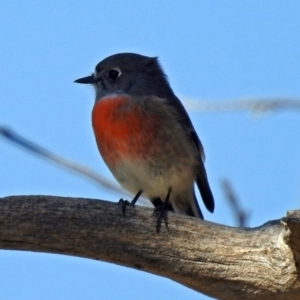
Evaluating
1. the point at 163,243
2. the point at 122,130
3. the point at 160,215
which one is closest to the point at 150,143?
the point at 122,130

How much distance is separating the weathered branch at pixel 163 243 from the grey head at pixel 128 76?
2065 mm

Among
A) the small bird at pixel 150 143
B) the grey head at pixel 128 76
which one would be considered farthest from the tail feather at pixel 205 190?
the grey head at pixel 128 76

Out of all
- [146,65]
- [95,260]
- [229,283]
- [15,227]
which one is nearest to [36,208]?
[15,227]

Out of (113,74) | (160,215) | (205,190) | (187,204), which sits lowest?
(160,215)

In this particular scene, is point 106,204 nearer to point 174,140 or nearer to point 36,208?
point 36,208

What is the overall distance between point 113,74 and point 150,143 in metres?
1.19

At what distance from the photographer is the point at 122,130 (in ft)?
22.0

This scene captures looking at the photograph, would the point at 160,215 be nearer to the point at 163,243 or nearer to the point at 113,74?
the point at 163,243

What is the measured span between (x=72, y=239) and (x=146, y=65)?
112 inches

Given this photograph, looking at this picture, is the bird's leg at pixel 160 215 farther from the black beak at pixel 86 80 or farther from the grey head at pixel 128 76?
the black beak at pixel 86 80

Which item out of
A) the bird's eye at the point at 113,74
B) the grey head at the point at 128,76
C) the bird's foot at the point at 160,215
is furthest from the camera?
the bird's eye at the point at 113,74

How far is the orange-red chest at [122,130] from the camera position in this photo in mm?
6625

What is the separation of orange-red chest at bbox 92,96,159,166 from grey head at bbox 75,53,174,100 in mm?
342

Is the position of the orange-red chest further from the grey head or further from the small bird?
the grey head
